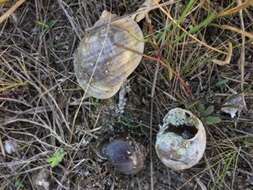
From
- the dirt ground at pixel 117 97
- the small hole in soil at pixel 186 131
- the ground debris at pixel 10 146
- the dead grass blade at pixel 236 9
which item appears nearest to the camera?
the dead grass blade at pixel 236 9

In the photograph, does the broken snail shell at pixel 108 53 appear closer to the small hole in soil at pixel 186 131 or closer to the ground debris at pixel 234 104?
the small hole in soil at pixel 186 131

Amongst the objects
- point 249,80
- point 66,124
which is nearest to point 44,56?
point 66,124

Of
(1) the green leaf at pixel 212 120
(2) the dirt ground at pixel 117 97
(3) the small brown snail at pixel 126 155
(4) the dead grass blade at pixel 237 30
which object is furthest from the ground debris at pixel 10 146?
(4) the dead grass blade at pixel 237 30

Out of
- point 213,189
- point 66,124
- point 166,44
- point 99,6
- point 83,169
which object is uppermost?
point 99,6

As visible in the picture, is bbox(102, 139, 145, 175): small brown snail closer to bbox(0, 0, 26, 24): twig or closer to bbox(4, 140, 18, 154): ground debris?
bbox(4, 140, 18, 154): ground debris

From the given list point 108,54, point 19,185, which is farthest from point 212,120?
point 19,185

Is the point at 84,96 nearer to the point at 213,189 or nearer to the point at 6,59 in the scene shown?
the point at 6,59

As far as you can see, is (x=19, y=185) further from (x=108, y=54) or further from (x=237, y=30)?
(x=237, y=30)
